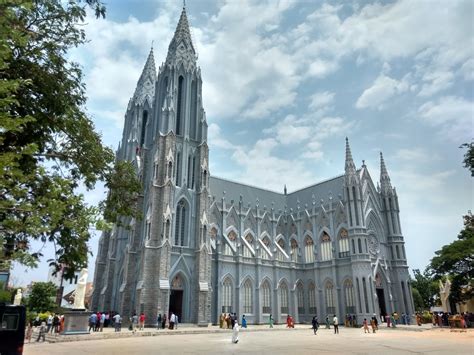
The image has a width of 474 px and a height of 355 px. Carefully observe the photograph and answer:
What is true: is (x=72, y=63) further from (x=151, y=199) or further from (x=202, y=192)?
(x=202, y=192)

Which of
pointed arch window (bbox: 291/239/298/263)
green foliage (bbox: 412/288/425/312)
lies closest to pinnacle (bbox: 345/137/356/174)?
pointed arch window (bbox: 291/239/298/263)

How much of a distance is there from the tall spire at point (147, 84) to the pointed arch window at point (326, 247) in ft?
102

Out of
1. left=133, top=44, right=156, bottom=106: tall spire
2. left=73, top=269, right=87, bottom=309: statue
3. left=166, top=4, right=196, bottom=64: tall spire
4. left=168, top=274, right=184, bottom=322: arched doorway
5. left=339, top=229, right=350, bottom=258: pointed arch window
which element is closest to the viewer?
left=73, top=269, right=87, bottom=309: statue

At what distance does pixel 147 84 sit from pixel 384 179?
37.5 m

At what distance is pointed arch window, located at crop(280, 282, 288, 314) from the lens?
139 ft

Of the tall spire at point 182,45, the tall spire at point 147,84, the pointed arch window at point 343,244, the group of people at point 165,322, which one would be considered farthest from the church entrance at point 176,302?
the tall spire at point 147,84

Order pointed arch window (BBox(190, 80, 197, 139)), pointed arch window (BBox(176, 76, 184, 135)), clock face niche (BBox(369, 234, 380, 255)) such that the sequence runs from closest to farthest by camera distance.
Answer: pointed arch window (BBox(176, 76, 184, 135)) → pointed arch window (BBox(190, 80, 197, 139)) → clock face niche (BBox(369, 234, 380, 255))

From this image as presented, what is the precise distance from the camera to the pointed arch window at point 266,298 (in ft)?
134

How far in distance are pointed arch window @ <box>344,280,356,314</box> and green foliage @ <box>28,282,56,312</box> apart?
42.4m

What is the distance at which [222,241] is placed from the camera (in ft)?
136

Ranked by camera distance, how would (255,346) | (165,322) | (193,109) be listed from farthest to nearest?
(193,109)
(165,322)
(255,346)

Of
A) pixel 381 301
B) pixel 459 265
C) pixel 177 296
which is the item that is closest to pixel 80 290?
pixel 177 296

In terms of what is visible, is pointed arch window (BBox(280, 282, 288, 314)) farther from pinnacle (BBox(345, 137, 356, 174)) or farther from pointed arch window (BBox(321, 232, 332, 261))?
pinnacle (BBox(345, 137, 356, 174))

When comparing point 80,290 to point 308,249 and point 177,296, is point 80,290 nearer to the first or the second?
point 177,296
